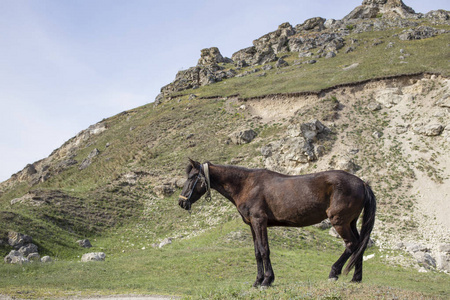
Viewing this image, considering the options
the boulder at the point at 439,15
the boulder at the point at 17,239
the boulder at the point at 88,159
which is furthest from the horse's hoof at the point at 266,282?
the boulder at the point at 439,15

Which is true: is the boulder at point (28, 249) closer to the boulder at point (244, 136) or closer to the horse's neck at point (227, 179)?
the horse's neck at point (227, 179)

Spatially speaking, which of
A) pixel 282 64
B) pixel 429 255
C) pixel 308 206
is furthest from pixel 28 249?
pixel 282 64

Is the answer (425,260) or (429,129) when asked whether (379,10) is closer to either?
(429,129)

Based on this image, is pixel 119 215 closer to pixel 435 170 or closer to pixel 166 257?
pixel 166 257

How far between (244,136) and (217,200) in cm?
1161

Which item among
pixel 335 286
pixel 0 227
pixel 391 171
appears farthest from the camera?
A: pixel 391 171

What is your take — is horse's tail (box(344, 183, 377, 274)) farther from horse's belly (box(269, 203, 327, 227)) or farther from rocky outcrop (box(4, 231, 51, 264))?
rocky outcrop (box(4, 231, 51, 264))

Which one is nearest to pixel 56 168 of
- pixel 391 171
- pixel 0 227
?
pixel 0 227

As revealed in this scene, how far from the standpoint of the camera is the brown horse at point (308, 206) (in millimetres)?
8203

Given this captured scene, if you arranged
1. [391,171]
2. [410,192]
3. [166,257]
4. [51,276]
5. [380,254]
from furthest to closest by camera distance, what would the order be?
[391,171], [410,192], [380,254], [166,257], [51,276]

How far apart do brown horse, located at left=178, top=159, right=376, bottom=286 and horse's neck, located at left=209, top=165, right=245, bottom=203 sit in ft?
0.19

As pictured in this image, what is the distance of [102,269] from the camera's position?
18578 millimetres

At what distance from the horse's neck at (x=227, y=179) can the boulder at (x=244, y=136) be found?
3541cm

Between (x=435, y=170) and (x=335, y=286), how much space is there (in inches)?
1215
